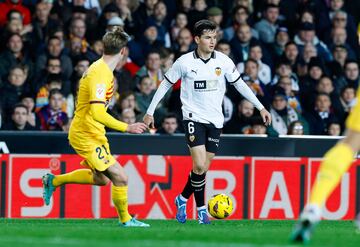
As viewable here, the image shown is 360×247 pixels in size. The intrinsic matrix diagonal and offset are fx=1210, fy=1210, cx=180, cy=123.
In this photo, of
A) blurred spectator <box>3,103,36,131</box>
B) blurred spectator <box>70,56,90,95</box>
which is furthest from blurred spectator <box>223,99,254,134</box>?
blurred spectator <box>3,103,36,131</box>

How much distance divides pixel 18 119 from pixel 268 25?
560cm

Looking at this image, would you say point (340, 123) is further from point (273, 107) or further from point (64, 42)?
point (64, 42)

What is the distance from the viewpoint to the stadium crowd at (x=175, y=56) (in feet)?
57.9

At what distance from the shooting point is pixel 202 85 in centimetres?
1398

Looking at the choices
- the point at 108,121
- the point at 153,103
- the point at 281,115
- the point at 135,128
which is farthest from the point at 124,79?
the point at 135,128

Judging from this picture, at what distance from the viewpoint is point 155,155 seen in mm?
16531

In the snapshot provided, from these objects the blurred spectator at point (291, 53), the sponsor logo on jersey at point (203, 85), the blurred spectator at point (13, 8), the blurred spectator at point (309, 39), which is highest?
the blurred spectator at point (13, 8)

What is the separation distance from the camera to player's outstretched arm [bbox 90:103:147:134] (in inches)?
464

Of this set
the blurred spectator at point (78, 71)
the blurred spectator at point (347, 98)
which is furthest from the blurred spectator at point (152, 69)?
the blurred spectator at point (347, 98)

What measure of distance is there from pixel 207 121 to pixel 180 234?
327 cm

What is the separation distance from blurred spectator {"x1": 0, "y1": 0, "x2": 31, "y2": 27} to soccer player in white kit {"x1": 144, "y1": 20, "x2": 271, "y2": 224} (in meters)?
5.49

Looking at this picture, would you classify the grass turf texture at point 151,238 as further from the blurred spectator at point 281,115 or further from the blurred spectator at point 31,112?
the blurred spectator at point 281,115

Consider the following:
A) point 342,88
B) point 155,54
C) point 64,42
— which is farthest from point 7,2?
point 342,88

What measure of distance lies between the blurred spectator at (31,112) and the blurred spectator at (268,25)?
476cm
